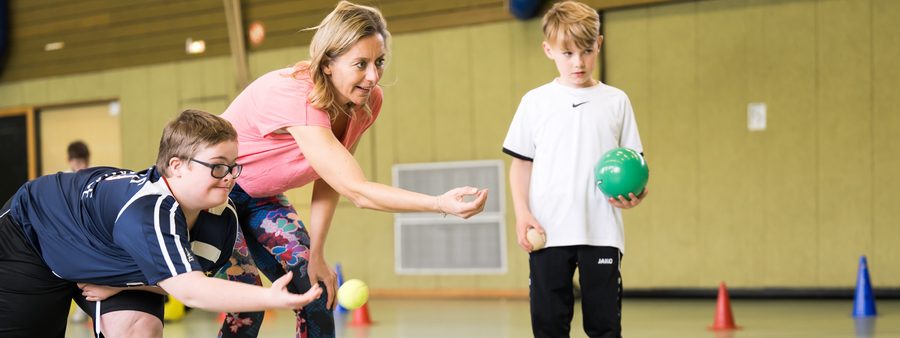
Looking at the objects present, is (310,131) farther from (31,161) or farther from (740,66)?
(31,161)

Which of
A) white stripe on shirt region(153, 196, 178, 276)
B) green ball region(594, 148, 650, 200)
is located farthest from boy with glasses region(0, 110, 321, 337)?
green ball region(594, 148, 650, 200)

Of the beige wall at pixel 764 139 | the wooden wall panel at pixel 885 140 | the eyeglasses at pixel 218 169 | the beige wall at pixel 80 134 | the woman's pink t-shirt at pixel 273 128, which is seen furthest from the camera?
the beige wall at pixel 80 134

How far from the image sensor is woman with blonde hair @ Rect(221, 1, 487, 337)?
2.98m

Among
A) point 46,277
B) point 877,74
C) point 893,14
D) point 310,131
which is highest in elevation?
point 893,14

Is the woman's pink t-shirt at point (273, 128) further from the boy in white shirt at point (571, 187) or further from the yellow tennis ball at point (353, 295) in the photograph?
the boy in white shirt at point (571, 187)

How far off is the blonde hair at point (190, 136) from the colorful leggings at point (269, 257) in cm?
56

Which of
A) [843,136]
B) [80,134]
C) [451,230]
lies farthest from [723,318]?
[80,134]

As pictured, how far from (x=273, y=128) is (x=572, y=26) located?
1.39 meters

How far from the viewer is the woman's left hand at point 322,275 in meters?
3.32

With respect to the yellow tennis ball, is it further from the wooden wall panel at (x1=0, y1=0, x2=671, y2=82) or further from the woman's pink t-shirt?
the wooden wall panel at (x1=0, y1=0, x2=671, y2=82)

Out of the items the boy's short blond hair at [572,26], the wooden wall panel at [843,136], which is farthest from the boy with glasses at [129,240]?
the wooden wall panel at [843,136]

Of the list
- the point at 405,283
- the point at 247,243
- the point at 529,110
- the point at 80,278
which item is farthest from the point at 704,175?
the point at 80,278

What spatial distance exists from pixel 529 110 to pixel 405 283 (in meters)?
5.76

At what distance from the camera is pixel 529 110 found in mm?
3973
